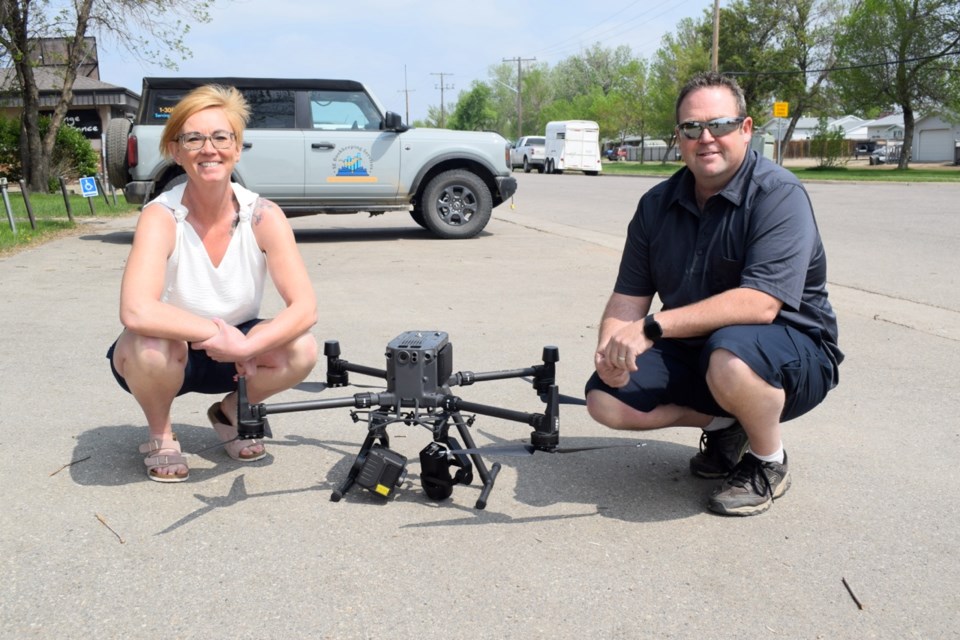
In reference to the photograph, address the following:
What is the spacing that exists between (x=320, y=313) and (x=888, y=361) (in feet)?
13.4

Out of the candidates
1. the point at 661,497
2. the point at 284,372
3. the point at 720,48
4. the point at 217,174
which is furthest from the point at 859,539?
the point at 720,48

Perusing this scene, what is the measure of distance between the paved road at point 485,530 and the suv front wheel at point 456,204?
660cm

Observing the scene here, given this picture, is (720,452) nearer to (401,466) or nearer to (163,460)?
(401,466)

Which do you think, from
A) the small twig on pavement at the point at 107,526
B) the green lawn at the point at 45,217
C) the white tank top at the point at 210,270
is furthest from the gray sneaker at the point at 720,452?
the green lawn at the point at 45,217

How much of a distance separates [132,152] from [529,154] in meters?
41.4

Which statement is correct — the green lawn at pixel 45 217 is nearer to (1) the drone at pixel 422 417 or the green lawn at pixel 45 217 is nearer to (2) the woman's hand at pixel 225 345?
(2) the woman's hand at pixel 225 345

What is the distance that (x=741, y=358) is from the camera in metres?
3.25

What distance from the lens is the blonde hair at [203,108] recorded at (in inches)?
145

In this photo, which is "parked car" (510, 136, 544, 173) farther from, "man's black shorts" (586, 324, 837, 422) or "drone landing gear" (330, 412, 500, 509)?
"drone landing gear" (330, 412, 500, 509)

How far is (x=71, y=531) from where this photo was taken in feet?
11.0

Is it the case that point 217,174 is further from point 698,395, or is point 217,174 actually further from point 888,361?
point 888,361

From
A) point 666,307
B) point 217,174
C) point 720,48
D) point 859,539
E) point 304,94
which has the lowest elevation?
point 859,539

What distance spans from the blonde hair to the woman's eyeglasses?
40mm

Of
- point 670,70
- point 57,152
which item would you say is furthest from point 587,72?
point 57,152
